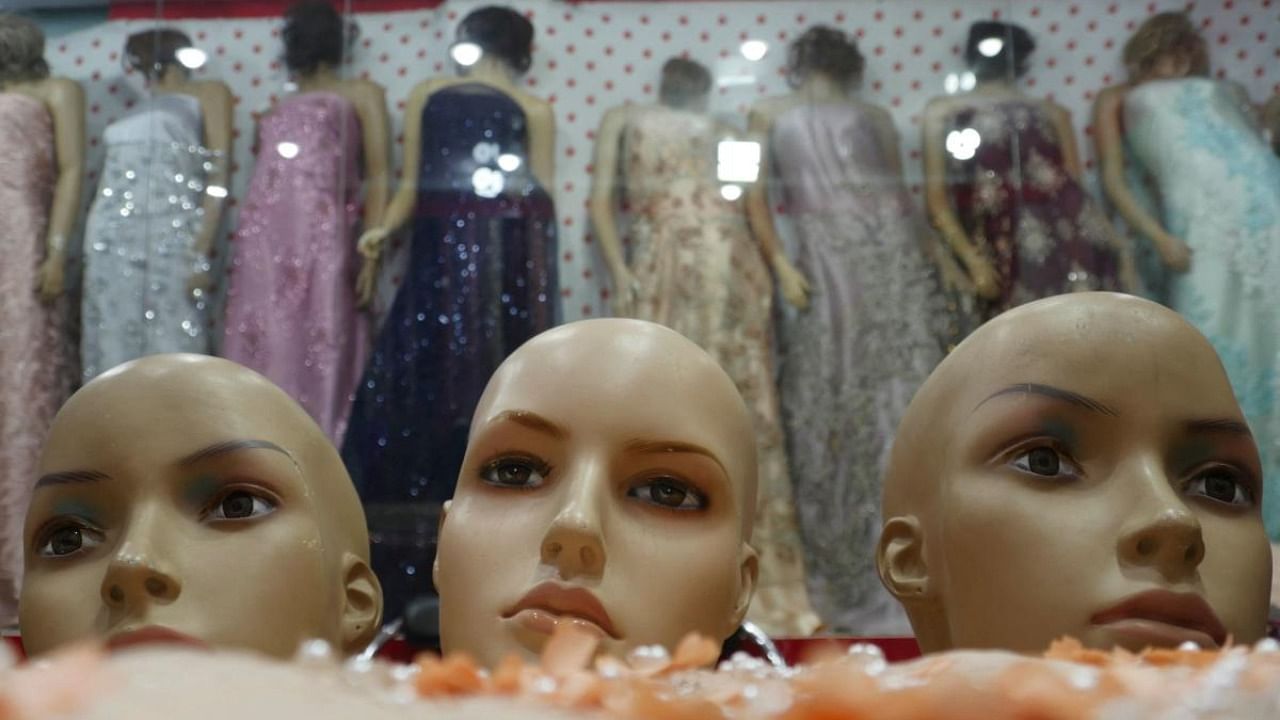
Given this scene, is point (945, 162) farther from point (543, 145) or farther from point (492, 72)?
point (492, 72)

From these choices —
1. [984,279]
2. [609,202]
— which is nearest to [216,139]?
[609,202]

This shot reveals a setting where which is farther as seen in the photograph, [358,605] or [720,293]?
[720,293]

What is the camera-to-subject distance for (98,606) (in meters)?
1.27

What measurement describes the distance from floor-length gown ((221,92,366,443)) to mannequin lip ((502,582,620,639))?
4.67 ft

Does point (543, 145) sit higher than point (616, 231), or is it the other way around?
point (543, 145)

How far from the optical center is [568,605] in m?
1.20

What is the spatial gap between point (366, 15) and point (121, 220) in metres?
0.70

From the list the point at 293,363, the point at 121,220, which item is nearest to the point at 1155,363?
the point at 293,363

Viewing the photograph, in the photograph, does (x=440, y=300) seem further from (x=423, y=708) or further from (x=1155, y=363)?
(x=423, y=708)

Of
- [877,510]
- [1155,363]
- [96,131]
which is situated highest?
[96,131]

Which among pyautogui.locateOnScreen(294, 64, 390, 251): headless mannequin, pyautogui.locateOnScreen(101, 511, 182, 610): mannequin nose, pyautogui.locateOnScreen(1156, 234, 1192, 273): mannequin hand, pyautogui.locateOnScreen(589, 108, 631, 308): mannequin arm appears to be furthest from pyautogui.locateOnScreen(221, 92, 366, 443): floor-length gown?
pyautogui.locateOnScreen(1156, 234, 1192, 273): mannequin hand

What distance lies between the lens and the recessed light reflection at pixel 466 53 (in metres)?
2.80

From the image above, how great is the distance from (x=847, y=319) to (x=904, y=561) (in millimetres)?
1347

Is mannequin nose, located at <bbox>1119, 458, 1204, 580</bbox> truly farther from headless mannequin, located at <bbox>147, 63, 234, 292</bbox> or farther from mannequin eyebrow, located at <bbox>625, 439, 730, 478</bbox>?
headless mannequin, located at <bbox>147, 63, 234, 292</bbox>
